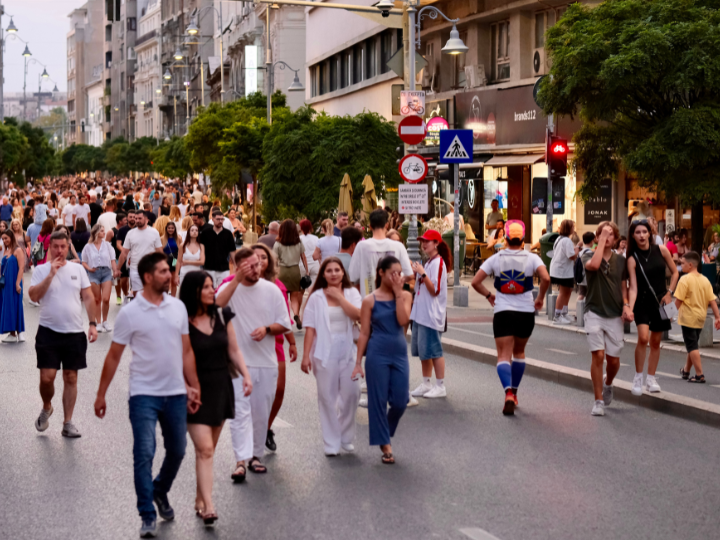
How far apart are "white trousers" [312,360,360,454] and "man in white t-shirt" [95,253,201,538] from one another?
2.11 m

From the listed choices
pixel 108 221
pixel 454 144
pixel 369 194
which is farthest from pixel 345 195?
pixel 454 144

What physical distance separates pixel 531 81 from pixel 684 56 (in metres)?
11.0

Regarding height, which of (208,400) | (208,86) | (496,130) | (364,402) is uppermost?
(208,86)

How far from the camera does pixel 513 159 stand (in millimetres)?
30109

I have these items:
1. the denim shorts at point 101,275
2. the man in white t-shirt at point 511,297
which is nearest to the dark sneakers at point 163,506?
the man in white t-shirt at point 511,297

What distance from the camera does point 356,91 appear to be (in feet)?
152

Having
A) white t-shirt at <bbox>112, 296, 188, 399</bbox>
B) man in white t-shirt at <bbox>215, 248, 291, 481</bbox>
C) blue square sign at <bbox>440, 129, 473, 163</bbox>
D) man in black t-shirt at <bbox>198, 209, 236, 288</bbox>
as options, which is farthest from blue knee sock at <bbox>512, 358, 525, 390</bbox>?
blue square sign at <bbox>440, 129, 473, 163</bbox>

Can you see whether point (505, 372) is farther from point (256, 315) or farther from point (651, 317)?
point (256, 315)

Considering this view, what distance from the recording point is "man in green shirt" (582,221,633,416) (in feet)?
34.8

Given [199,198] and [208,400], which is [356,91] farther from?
[208,400]

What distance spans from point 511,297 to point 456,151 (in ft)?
34.3

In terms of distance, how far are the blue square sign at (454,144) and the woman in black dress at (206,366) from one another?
14.1 m

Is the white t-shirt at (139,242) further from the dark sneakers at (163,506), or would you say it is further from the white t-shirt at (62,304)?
the dark sneakers at (163,506)

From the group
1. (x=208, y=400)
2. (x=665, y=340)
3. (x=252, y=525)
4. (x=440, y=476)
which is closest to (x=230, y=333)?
(x=208, y=400)
